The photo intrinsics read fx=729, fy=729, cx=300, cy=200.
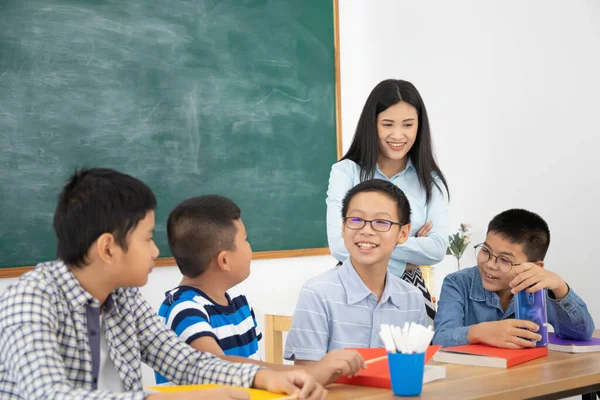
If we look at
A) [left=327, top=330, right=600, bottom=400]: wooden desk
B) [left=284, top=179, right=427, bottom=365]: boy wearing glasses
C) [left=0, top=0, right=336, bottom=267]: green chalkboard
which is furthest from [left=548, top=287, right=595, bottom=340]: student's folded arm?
[left=0, top=0, right=336, bottom=267]: green chalkboard

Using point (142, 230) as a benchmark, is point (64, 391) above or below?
below

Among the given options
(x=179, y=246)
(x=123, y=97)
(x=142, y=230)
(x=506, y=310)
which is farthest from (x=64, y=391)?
(x=123, y=97)

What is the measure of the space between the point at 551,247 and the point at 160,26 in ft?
7.77

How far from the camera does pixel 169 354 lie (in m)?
1.52

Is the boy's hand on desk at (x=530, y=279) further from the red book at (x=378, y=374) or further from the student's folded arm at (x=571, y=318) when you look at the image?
the red book at (x=378, y=374)

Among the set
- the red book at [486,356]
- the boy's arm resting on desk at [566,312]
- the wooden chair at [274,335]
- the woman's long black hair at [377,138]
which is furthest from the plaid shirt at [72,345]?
the wooden chair at [274,335]

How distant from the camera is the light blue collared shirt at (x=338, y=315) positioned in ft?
6.12

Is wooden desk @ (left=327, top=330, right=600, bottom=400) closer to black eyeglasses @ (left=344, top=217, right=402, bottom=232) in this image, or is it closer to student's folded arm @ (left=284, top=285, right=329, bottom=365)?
student's folded arm @ (left=284, top=285, right=329, bottom=365)

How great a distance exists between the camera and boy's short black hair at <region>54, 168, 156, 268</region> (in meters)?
1.34

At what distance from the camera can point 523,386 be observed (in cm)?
146

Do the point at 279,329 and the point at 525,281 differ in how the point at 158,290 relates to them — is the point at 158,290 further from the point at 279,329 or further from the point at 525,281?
the point at 525,281

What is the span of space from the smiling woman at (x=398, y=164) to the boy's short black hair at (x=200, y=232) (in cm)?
68

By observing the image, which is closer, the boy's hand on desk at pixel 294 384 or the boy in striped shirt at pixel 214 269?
the boy's hand on desk at pixel 294 384

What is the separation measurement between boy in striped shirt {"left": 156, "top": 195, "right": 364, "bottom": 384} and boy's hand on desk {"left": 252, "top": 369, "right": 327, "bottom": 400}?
0.39 m
